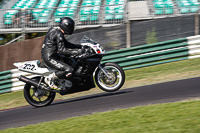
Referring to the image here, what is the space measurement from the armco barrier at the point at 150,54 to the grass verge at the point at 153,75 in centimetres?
31

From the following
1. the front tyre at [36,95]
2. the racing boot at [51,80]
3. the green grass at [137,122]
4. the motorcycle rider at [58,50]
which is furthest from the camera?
the front tyre at [36,95]

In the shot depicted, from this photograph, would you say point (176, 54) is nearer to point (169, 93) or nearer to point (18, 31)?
point (169, 93)

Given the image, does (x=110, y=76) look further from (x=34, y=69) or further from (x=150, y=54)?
(x=150, y=54)

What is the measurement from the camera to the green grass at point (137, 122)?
4340mm

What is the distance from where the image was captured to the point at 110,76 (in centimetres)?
689

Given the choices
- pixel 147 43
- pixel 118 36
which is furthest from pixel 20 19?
pixel 147 43

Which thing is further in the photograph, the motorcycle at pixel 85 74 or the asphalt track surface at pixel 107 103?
the motorcycle at pixel 85 74

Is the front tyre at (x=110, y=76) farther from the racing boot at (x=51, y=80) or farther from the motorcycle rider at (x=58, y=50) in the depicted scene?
the racing boot at (x=51, y=80)

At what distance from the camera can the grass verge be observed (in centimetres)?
899

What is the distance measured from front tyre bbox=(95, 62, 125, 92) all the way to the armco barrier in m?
4.61

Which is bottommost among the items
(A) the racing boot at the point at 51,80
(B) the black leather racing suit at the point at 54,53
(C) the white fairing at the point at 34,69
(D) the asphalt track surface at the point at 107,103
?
(D) the asphalt track surface at the point at 107,103

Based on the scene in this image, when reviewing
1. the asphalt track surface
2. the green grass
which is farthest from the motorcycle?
the green grass

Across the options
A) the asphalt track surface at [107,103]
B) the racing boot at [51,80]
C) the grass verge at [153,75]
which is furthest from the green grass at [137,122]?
the grass verge at [153,75]

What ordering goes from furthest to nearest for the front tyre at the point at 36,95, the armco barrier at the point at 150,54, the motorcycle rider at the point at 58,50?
the armco barrier at the point at 150,54 → the front tyre at the point at 36,95 → the motorcycle rider at the point at 58,50
